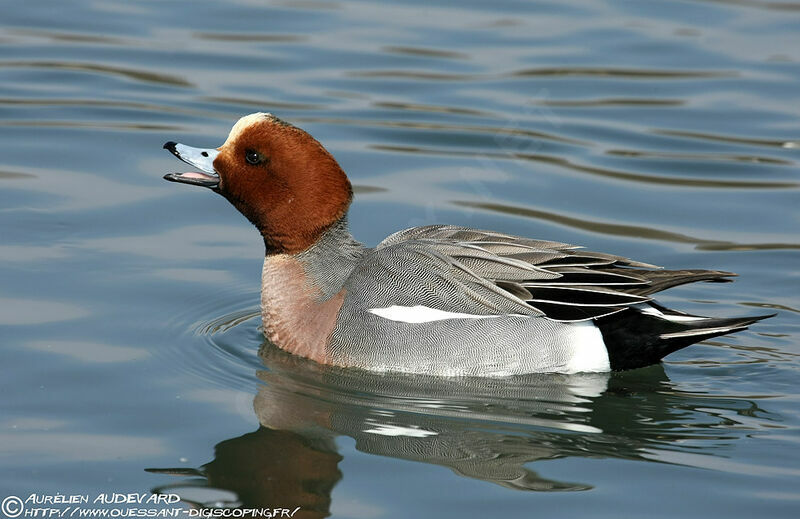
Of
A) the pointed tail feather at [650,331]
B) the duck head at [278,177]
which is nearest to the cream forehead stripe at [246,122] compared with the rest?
the duck head at [278,177]

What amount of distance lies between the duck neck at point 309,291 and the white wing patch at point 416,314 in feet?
0.86

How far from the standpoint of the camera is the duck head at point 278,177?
5.98 metres

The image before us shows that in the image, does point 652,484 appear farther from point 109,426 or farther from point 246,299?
point 246,299

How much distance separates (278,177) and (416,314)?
936mm

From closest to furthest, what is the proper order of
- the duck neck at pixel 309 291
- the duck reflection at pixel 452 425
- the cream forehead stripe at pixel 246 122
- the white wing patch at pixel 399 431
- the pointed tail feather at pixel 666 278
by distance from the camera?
1. the duck reflection at pixel 452 425
2. the white wing patch at pixel 399 431
3. the pointed tail feather at pixel 666 278
4. the duck neck at pixel 309 291
5. the cream forehead stripe at pixel 246 122

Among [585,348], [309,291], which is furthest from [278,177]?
[585,348]

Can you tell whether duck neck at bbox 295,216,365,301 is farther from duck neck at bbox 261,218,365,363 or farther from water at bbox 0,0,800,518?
water at bbox 0,0,800,518

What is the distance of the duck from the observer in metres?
5.69

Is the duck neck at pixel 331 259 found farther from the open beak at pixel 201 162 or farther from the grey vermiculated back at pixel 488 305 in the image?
the open beak at pixel 201 162

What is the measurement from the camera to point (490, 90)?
392 inches

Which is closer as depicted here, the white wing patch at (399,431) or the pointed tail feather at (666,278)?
the white wing patch at (399,431)

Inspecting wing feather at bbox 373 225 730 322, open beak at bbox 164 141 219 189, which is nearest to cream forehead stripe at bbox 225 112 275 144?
open beak at bbox 164 141 219 189

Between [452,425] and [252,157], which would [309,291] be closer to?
[252,157]

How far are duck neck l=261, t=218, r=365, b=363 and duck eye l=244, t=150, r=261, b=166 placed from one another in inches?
18.3
